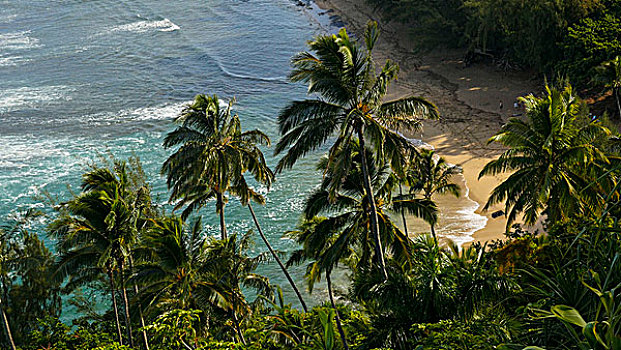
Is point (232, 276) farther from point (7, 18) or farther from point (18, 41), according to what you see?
→ point (7, 18)

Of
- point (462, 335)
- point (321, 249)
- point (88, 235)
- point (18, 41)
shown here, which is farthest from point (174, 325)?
point (18, 41)

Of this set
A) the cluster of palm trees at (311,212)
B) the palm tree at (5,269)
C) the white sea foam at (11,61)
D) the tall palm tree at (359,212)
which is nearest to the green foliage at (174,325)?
the cluster of palm trees at (311,212)

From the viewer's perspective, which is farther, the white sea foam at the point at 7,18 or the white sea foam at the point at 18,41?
the white sea foam at the point at 7,18

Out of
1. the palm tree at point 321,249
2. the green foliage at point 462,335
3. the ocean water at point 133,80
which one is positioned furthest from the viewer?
the ocean water at point 133,80

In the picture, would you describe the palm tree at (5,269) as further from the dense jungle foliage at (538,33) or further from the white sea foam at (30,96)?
the white sea foam at (30,96)

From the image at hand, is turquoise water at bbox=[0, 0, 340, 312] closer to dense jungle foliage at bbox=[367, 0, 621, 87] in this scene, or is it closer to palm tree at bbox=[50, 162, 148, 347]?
palm tree at bbox=[50, 162, 148, 347]

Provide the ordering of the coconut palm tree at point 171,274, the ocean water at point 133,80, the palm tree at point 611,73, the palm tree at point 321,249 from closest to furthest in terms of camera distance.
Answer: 1. the coconut palm tree at point 171,274
2. the palm tree at point 321,249
3. the palm tree at point 611,73
4. the ocean water at point 133,80

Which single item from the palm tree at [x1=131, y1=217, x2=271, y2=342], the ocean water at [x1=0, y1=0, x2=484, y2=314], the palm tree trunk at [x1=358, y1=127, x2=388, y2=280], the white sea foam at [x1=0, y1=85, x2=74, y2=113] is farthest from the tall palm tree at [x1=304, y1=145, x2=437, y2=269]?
the white sea foam at [x1=0, y1=85, x2=74, y2=113]
